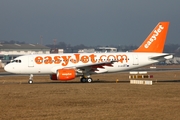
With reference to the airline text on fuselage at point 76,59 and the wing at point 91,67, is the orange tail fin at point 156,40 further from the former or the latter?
the wing at point 91,67

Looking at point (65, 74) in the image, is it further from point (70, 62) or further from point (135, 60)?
point (135, 60)

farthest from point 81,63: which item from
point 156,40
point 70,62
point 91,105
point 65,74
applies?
point 91,105

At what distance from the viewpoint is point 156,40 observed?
51781mm

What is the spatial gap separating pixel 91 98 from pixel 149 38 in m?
23.6

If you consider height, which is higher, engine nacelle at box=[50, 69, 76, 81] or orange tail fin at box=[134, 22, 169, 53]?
orange tail fin at box=[134, 22, 169, 53]

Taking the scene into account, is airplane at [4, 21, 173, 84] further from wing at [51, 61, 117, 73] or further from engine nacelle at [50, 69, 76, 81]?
engine nacelle at [50, 69, 76, 81]

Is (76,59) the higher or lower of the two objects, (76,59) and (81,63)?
the higher

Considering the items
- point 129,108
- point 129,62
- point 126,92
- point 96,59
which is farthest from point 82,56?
point 129,108

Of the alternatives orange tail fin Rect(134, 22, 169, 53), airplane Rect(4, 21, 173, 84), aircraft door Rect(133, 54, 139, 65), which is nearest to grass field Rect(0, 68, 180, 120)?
airplane Rect(4, 21, 173, 84)

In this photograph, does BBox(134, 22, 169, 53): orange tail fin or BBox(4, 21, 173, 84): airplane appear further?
BBox(134, 22, 169, 53): orange tail fin

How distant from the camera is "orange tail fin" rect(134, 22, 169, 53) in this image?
51.7m

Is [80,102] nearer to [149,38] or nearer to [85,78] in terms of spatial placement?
[85,78]

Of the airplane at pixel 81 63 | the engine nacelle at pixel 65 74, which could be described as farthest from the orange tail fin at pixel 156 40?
the engine nacelle at pixel 65 74

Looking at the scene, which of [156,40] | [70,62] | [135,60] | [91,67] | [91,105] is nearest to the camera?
[91,105]
